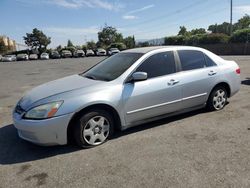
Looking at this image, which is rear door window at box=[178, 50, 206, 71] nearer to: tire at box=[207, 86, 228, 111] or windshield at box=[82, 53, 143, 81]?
tire at box=[207, 86, 228, 111]

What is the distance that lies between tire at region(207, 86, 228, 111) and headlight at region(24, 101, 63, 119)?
3266mm

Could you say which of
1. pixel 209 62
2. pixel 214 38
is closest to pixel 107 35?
pixel 214 38

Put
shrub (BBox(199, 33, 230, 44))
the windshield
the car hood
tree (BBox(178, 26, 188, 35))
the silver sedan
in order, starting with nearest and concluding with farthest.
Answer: the silver sedan
the car hood
the windshield
shrub (BBox(199, 33, 230, 44))
tree (BBox(178, 26, 188, 35))

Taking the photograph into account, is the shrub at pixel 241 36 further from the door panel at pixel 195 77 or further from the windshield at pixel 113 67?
the windshield at pixel 113 67

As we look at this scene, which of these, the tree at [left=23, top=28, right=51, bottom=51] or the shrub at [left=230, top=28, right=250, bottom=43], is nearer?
the shrub at [left=230, top=28, right=250, bottom=43]

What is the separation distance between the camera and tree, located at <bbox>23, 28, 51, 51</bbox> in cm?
8625

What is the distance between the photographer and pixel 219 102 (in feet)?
19.4

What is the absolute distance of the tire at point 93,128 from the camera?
4113mm

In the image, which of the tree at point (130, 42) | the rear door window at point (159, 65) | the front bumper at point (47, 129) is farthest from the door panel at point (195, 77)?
the tree at point (130, 42)

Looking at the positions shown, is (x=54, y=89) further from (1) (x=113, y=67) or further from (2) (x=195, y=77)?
(2) (x=195, y=77)

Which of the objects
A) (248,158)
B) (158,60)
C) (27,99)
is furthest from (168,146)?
(27,99)

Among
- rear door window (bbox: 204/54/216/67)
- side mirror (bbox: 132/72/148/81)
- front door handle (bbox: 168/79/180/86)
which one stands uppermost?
rear door window (bbox: 204/54/216/67)

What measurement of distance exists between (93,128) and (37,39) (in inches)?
3518

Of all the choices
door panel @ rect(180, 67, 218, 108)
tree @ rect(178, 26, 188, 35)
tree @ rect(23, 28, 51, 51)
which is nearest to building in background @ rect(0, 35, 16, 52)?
tree @ rect(23, 28, 51, 51)
